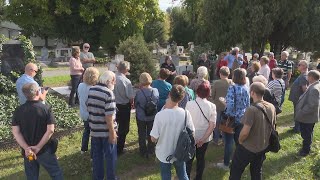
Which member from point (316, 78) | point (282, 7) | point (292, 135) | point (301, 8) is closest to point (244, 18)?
point (282, 7)

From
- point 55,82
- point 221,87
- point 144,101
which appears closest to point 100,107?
point 144,101

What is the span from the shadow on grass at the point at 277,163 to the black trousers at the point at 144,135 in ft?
7.20

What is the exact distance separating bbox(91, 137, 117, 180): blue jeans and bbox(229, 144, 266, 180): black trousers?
5.94ft

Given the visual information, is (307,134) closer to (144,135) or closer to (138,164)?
(144,135)

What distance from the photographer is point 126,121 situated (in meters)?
6.56

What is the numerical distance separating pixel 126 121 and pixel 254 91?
2.84m

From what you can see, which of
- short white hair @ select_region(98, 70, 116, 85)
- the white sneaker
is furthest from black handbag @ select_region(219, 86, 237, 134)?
short white hair @ select_region(98, 70, 116, 85)

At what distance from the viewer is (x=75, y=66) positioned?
31.1 ft

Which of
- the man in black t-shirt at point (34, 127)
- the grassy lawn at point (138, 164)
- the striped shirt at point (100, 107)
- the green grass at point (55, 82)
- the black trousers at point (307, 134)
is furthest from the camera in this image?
the green grass at point (55, 82)

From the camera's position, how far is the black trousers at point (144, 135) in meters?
6.29

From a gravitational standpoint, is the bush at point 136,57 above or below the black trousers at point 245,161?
above

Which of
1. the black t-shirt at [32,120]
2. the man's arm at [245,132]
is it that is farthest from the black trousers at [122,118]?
the man's arm at [245,132]

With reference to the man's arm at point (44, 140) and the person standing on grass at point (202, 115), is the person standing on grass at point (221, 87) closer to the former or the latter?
the person standing on grass at point (202, 115)

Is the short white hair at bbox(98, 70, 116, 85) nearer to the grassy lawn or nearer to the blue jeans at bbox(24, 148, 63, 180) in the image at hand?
the blue jeans at bbox(24, 148, 63, 180)
